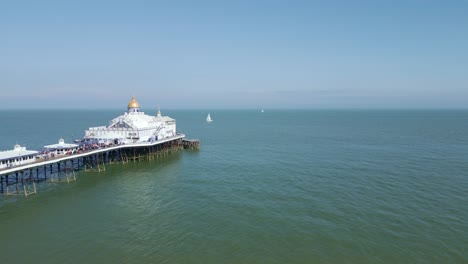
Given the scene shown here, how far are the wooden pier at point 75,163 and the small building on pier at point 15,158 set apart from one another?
38.4 inches

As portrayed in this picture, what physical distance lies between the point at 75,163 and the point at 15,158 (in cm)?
2154

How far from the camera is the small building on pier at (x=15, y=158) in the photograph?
123 ft

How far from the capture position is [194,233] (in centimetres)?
2712

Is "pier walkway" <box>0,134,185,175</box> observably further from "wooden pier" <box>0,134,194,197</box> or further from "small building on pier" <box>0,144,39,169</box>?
"small building on pier" <box>0,144,39,169</box>

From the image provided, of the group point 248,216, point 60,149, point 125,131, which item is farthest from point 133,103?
point 248,216

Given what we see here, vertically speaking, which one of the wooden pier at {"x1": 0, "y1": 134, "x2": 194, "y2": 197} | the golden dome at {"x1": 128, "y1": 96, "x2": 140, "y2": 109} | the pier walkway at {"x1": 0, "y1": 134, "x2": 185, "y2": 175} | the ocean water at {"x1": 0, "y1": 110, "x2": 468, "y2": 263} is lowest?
the ocean water at {"x1": 0, "y1": 110, "x2": 468, "y2": 263}

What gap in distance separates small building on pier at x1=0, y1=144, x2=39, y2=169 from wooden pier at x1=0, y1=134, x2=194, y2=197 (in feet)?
3.20

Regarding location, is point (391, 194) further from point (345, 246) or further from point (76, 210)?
point (76, 210)

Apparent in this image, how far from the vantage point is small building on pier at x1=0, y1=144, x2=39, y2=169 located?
37.5 m

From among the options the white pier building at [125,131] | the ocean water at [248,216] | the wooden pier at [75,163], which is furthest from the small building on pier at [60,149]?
the white pier building at [125,131]

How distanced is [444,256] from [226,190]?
23.6 m

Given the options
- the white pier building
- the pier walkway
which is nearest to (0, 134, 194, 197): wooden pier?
the pier walkway

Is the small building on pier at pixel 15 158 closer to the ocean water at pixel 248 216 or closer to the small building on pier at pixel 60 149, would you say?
the ocean water at pixel 248 216

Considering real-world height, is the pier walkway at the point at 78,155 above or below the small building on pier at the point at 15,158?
below
